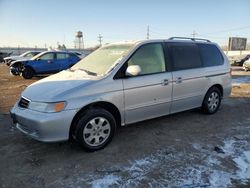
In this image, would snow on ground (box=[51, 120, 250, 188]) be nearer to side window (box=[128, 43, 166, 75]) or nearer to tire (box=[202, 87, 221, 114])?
side window (box=[128, 43, 166, 75])

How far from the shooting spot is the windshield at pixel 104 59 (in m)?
4.34

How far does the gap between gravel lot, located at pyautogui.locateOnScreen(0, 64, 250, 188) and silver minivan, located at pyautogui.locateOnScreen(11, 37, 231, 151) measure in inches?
13.8

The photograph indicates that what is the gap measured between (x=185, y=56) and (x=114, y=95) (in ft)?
6.54

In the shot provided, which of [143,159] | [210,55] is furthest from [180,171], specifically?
[210,55]

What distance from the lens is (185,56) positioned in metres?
5.21

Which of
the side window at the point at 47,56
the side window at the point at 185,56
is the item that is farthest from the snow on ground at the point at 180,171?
the side window at the point at 47,56

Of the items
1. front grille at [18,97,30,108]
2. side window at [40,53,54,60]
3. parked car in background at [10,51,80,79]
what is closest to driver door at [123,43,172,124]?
front grille at [18,97,30,108]

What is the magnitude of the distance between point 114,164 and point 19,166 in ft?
4.38

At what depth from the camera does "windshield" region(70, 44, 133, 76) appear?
4.34 m

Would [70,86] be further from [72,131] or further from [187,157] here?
[187,157]

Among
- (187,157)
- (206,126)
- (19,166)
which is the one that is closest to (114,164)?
(187,157)

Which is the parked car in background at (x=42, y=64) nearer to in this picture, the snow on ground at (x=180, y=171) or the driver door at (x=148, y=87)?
the driver door at (x=148, y=87)

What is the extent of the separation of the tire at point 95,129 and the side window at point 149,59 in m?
1.02

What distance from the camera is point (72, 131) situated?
381 centimetres
